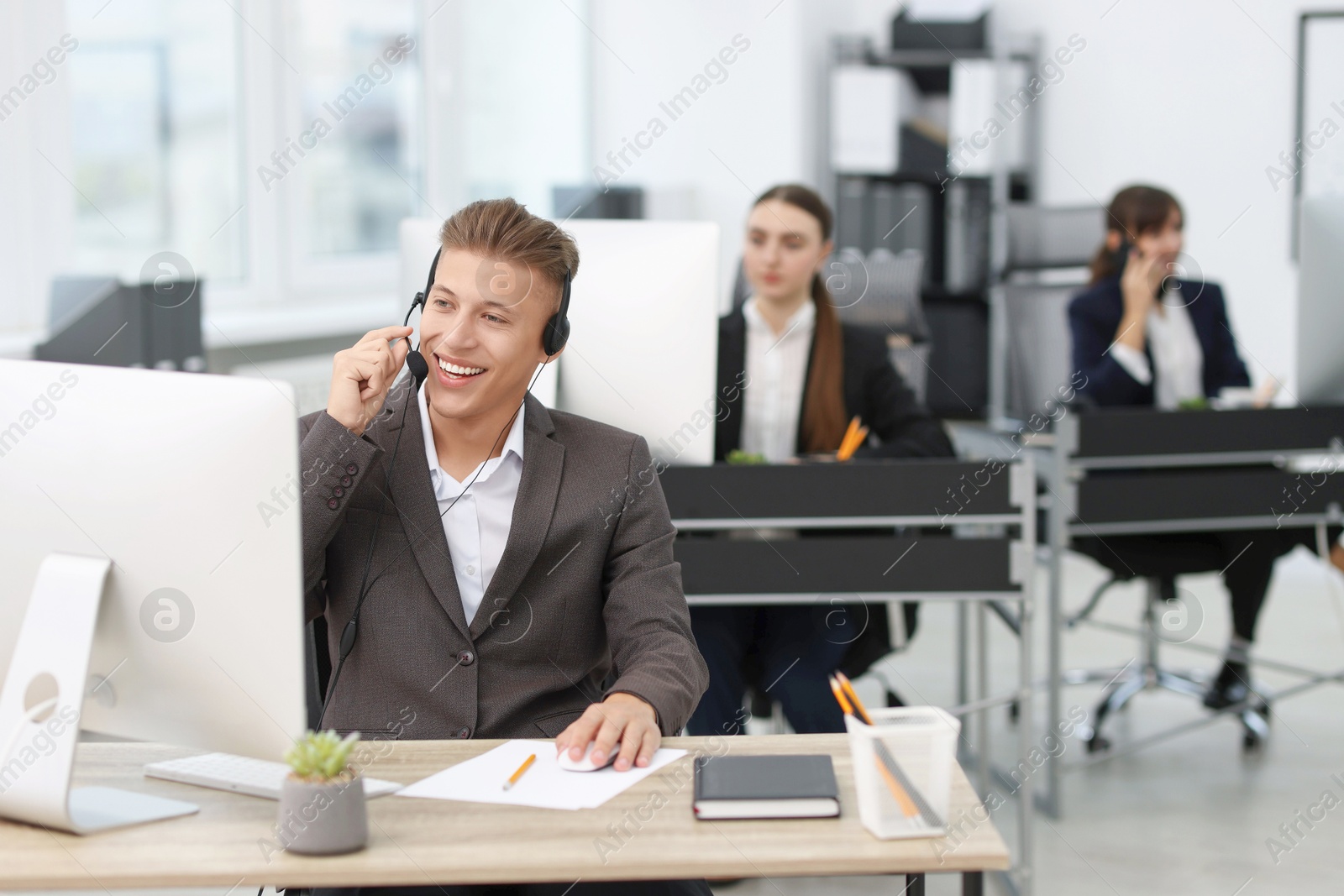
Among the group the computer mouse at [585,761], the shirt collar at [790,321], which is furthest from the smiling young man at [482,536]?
the shirt collar at [790,321]

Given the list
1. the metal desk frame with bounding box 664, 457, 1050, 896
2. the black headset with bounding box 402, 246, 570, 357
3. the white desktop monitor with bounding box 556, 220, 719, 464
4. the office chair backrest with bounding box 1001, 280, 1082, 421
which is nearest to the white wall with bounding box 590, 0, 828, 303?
the office chair backrest with bounding box 1001, 280, 1082, 421

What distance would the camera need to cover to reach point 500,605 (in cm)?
146

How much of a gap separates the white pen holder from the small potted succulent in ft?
1.39

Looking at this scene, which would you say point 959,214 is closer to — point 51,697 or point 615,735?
point 615,735

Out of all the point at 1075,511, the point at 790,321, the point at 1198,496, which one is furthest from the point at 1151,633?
the point at 790,321

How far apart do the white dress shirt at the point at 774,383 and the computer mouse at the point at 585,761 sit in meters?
1.49

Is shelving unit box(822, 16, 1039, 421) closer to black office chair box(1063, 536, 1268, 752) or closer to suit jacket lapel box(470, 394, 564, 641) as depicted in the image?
black office chair box(1063, 536, 1268, 752)

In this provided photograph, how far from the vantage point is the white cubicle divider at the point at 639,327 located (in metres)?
1.85

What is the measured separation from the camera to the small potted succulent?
1.05 m

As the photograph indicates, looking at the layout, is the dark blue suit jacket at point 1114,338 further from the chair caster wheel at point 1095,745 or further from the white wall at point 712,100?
the white wall at point 712,100

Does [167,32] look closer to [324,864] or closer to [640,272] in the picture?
[640,272]

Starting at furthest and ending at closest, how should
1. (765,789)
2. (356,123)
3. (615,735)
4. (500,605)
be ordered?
1. (356,123)
2. (500,605)
3. (615,735)
4. (765,789)

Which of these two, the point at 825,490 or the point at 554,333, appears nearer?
the point at 554,333

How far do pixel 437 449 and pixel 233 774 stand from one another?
0.45m
